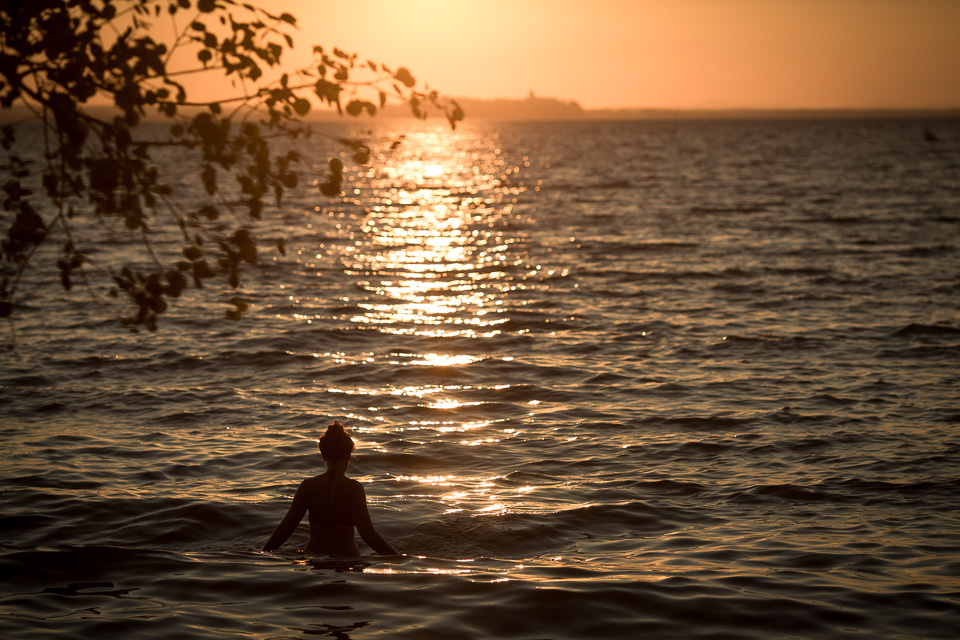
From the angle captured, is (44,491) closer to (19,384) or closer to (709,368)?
(19,384)

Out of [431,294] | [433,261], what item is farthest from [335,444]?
[433,261]

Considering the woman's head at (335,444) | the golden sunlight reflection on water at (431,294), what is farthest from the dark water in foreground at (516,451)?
the woman's head at (335,444)

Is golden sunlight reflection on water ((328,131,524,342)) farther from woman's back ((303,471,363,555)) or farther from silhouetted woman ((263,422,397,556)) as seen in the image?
silhouetted woman ((263,422,397,556))

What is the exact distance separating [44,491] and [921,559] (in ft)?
35.9

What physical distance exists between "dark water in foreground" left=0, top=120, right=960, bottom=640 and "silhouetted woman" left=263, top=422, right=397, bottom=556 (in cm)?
32

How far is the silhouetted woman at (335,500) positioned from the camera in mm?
9539

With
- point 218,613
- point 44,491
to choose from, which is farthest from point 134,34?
point 44,491

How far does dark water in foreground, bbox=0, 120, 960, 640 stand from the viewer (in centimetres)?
859

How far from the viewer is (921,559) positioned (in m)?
9.90

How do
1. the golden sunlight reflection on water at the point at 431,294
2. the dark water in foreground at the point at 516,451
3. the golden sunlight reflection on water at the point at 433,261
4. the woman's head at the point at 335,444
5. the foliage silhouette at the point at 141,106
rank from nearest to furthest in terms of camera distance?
the foliage silhouette at the point at 141,106 < the dark water in foreground at the point at 516,451 < the woman's head at the point at 335,444 < the golden sunlight reflection on water at the point at 431,294 < the golden sunlight reflection on water at the point at 433,261

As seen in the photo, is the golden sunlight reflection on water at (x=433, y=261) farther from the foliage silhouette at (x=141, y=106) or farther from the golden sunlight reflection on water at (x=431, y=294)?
the foliage silhouette at (x=141, y=106)

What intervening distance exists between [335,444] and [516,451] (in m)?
5.26

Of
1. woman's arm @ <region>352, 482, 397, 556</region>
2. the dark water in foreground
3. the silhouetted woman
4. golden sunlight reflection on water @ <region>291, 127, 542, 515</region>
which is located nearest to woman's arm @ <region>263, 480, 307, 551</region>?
the silhouetted woman

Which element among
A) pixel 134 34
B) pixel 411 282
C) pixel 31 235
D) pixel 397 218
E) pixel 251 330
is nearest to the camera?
pixel 134 34
